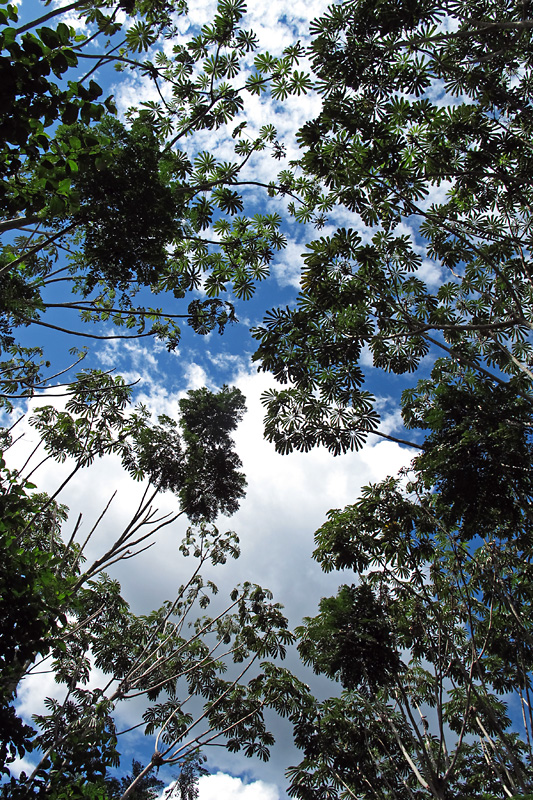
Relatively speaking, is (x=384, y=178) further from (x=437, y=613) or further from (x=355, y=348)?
(x=437, y=613)

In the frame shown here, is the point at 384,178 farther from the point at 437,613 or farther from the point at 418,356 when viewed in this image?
the point at 437,613

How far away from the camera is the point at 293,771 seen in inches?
368

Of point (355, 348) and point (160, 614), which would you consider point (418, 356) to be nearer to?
point (355, 348)

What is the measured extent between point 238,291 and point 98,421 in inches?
182

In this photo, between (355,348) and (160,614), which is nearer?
(355,348)

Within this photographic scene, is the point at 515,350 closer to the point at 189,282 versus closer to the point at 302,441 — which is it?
the point at 302,441

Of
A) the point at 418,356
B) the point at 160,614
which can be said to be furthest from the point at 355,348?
the point at 160,614

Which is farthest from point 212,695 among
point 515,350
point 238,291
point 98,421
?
point 515,350

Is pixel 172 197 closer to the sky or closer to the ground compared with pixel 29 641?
closer to the sky

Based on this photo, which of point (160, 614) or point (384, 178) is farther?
point (160, 614)

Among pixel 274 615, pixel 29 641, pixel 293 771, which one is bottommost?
pixel 29 641

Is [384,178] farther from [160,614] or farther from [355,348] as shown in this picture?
[160,614]

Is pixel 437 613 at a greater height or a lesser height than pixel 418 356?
lesser

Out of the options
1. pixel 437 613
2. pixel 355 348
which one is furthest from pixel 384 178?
pixel 437 613
